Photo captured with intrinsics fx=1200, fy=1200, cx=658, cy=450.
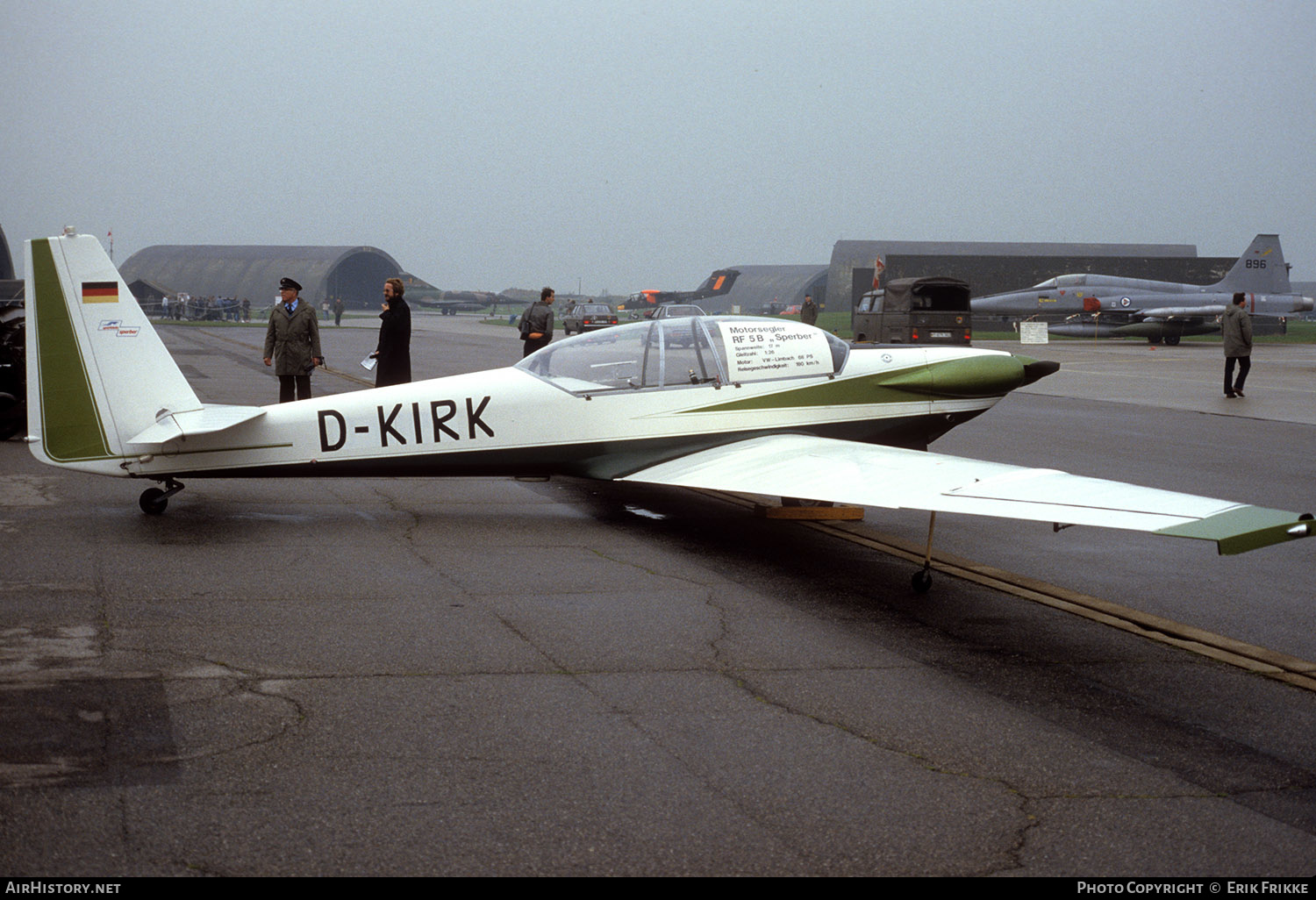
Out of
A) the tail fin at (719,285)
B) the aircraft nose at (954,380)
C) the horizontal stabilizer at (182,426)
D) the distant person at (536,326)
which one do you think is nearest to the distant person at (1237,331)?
the distant person at (536,326)

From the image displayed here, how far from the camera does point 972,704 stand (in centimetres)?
546

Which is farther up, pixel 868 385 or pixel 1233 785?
pixel 868 385

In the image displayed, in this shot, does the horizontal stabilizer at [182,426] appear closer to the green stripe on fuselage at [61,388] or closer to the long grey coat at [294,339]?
the green stripe on fuselage at [61,388]

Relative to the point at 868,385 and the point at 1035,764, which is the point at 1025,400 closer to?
the point at 868,385

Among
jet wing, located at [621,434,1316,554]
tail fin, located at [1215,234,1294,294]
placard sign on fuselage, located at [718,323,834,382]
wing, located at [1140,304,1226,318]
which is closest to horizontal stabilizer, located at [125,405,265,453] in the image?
jet wing, located at [621,434,1316,554]

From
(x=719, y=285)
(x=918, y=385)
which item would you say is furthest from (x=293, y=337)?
(x=719, y=285)

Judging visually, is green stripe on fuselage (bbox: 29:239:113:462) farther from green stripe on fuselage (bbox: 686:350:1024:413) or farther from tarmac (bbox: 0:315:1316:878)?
green stripe on fuselage (bbox: 686:350:1024:413)

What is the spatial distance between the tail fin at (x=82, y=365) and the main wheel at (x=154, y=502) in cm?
56

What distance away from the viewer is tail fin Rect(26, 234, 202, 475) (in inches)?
351

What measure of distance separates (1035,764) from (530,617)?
3043 millimetres

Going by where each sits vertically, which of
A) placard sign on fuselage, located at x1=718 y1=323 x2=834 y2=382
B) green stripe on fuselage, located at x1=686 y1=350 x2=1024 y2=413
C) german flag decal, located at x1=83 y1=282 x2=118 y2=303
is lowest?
green stripe on fuselage, located at x1=686 y1=350 x2=1024 y2=413

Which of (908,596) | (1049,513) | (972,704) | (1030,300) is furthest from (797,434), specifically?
(1030,300)

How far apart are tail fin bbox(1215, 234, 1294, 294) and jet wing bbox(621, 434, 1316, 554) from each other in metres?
53.0

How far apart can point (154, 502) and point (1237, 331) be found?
66.9 feet
